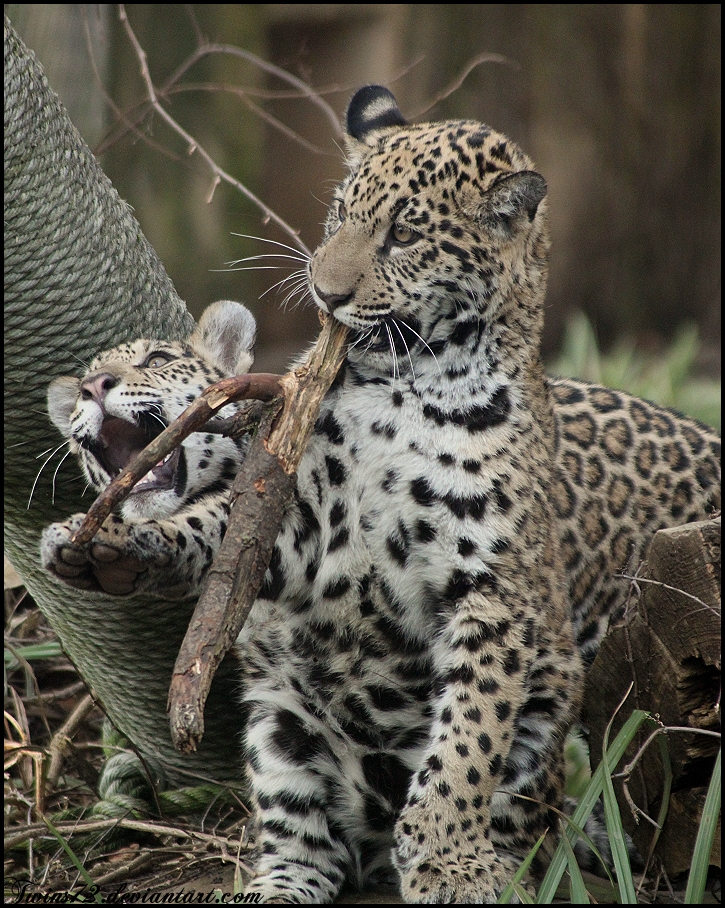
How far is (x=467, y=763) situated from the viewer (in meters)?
4.17

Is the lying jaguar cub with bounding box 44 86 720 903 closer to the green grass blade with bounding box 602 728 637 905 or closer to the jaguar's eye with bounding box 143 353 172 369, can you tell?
the jaguar's eye with bounding box 143 353 172 369

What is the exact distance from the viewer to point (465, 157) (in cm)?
474

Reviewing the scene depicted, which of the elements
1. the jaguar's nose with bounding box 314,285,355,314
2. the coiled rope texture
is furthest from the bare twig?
the coiled rope texture

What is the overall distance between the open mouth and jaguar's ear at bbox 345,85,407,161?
160 cm

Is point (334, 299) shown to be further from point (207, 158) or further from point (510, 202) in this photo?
point (207, 158)

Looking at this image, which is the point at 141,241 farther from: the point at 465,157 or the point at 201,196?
the point at 201,196

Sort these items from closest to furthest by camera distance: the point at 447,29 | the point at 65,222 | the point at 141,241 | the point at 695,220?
1. the point at 65,222
2. the point at 141,241
3. the point at 447,29
4. the point at 695,220

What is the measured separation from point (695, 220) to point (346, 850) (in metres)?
15.5

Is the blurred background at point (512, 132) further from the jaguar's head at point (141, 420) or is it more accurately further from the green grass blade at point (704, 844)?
the green grass blade at point (704, 844)

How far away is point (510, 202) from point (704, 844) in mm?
2565

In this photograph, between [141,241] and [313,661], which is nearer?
[313,661]

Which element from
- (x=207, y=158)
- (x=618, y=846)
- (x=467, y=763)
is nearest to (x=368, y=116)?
(x=207, y=158)

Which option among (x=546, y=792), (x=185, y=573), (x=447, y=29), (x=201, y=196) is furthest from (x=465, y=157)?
(x=447, y=29)

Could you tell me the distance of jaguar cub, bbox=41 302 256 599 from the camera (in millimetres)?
4184
